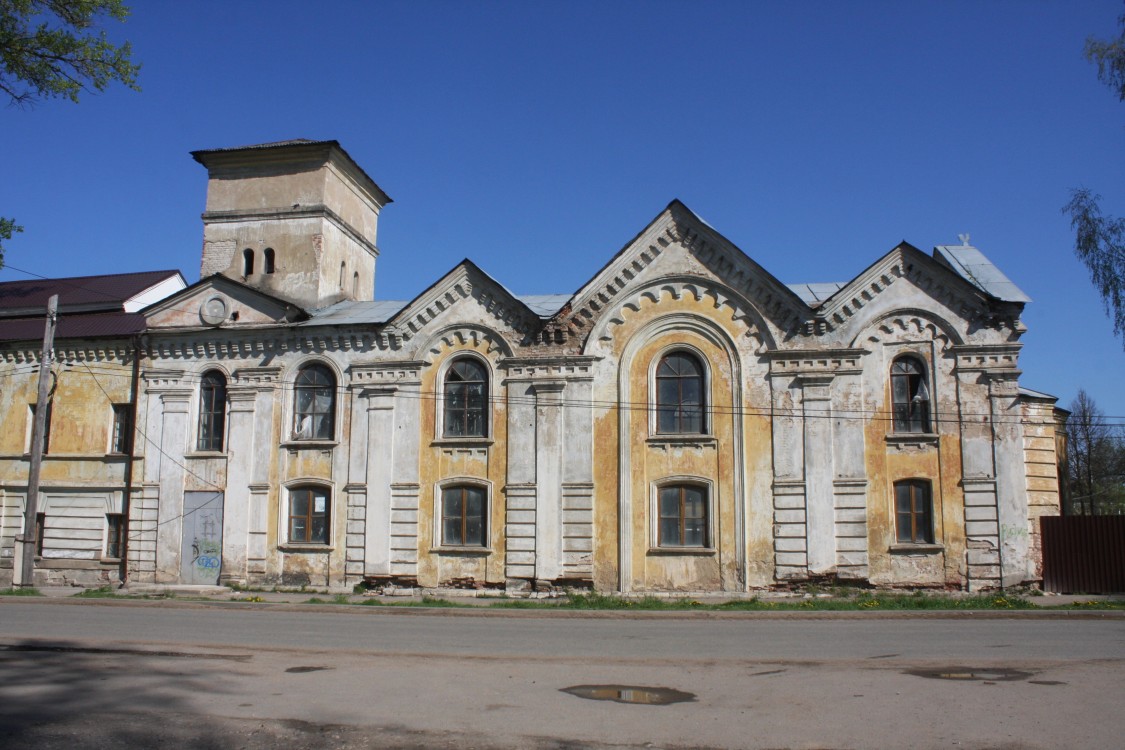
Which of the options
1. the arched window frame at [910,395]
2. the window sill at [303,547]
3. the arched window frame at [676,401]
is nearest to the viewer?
the arched window frame at [910,395]

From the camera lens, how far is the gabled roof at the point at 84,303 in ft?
90.8

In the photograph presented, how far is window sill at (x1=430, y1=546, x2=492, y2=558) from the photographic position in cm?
2356

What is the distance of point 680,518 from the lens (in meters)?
23.0

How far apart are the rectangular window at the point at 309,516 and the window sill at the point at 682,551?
29.0ft

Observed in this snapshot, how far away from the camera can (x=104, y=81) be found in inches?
899

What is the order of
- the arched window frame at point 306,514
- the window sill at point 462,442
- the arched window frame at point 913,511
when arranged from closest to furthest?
the arched window frame at point 913,511
the window sill at point 462,442
the arched window frame at point 306,514

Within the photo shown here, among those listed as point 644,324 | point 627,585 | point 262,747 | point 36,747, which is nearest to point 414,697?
point 262,747

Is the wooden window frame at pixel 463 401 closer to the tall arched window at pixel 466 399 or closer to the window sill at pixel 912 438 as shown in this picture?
the tall arched window at pixel 466 399

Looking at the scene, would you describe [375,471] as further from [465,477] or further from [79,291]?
[79,291]

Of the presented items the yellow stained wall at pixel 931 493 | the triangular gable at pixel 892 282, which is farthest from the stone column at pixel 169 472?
the yellow stained wall at pixel 931 493

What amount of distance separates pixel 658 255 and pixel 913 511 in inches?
348

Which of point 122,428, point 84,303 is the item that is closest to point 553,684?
point 122,428

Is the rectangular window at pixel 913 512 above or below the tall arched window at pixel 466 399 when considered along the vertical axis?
below

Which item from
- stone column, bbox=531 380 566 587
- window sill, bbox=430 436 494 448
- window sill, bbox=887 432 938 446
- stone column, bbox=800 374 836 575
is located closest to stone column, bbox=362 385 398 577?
window sill, bbox=430 436 494 448
